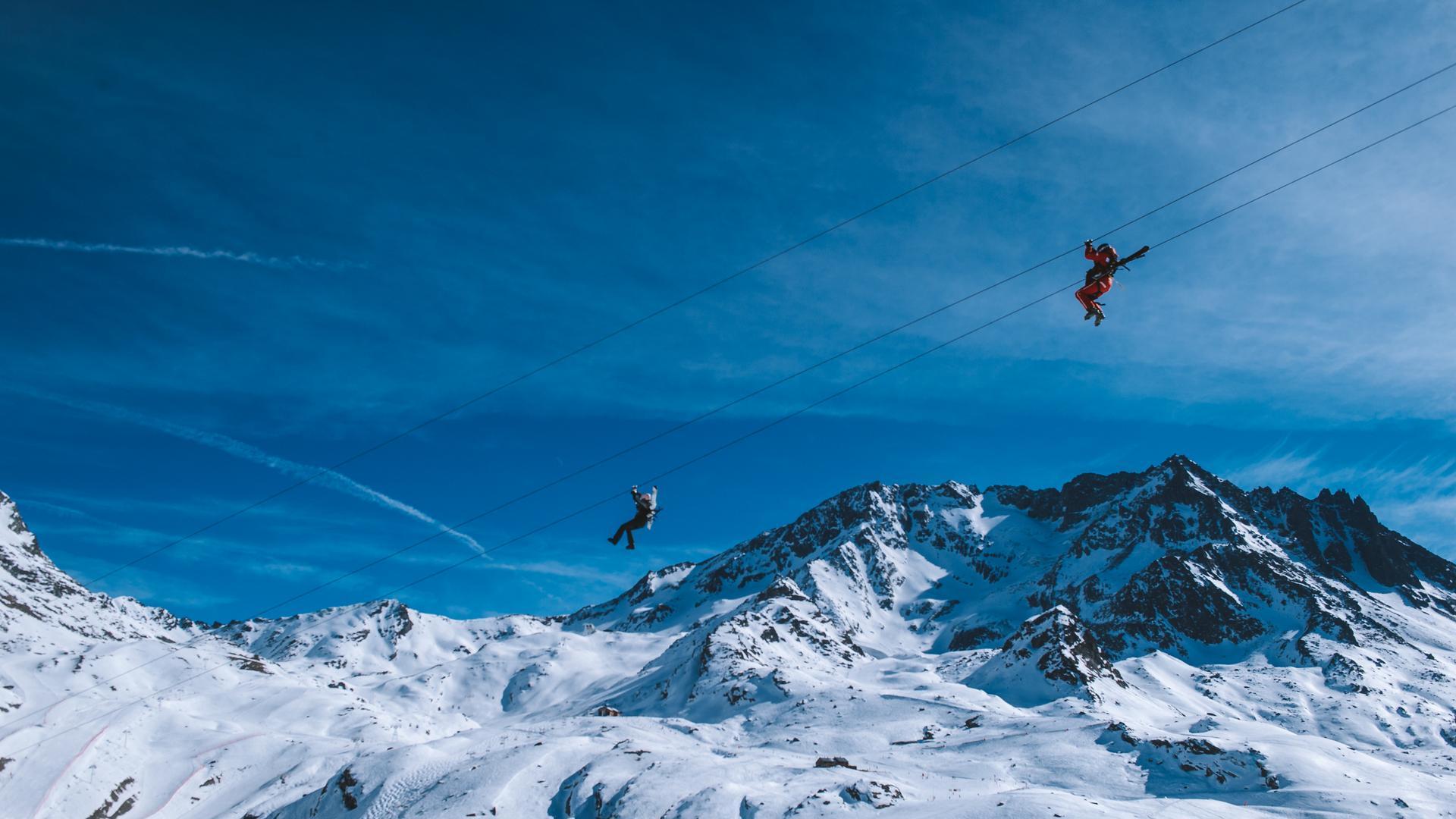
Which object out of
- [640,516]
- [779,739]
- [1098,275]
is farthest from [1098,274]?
[779,739]

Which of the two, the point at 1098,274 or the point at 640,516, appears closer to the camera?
the point at 1098,274

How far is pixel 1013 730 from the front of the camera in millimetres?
106938

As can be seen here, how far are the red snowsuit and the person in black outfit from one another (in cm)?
2077

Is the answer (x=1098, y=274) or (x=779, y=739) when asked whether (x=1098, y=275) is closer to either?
(x=1098, y=274)

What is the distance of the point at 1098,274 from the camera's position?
29.2 meters

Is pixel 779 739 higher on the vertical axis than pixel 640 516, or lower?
lower

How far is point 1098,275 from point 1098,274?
54 millimetres

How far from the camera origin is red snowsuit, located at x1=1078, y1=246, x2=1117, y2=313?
29.0 meters

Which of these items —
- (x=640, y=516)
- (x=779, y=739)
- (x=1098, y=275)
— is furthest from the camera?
(x=779, y=739)

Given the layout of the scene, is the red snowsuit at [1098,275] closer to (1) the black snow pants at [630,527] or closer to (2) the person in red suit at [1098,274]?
(2) the person in red suit at [1098,274]

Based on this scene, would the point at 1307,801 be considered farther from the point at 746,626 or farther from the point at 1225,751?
the point at 746,626

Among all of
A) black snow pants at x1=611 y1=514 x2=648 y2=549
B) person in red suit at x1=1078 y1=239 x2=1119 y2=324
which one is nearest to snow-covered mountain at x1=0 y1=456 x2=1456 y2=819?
black snow pants at x1=611 y1=514 x2=648 y2=549

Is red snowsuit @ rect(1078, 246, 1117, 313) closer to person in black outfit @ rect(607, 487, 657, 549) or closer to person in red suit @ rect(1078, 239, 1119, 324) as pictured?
person in red suit @ rect(1078, 239, 1119, 324)

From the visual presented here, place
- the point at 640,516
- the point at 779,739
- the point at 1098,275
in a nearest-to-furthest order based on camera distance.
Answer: the point at 1098,275, the point at 640,516, the point at 779,739
